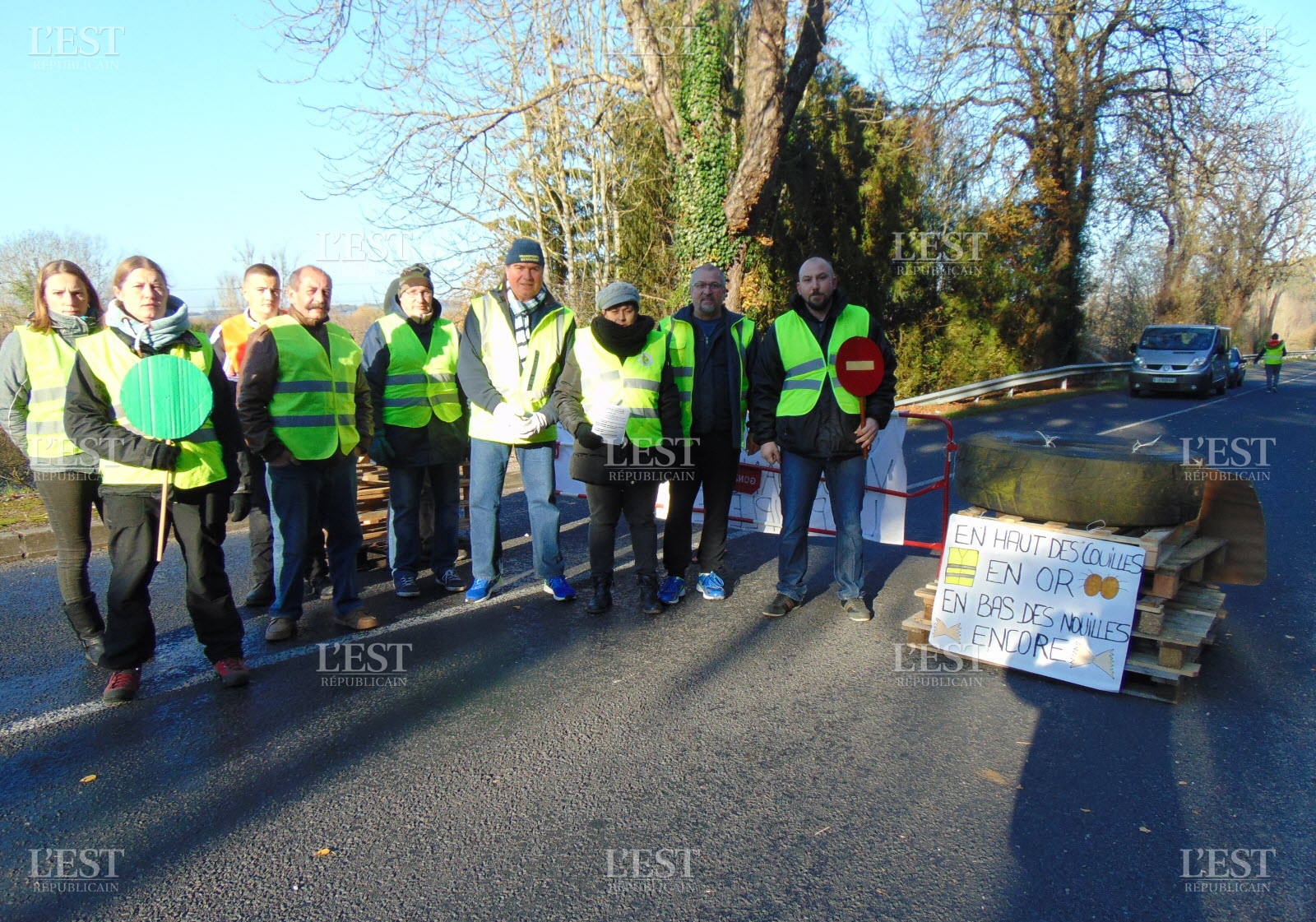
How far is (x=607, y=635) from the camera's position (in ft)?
16.8

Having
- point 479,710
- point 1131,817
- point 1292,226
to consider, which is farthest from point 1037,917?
point 1292,226

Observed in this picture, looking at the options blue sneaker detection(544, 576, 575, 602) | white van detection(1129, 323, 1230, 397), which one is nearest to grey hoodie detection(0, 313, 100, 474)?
blue sneaker detection(544, 576, 575, 602)

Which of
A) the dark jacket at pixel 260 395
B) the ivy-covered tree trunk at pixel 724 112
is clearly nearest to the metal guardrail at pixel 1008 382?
the ivy-covered tree trunk at pixel 724 112

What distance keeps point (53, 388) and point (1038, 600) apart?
526 centimetres

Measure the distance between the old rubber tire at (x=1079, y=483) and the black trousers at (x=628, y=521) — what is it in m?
1.92

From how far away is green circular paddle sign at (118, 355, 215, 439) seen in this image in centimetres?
399

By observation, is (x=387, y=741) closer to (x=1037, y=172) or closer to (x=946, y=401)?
(x=946, y=401)

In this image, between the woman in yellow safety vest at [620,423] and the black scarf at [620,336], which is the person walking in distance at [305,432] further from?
the black scarf at [620,336]

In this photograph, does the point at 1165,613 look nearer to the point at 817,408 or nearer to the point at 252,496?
the point at 817,408

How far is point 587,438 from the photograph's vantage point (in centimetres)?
527

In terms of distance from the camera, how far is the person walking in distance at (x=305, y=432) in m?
4.76

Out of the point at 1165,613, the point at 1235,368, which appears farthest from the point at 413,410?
the point at 1235,368

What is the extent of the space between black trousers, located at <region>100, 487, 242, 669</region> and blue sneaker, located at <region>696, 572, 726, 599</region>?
2849 mm

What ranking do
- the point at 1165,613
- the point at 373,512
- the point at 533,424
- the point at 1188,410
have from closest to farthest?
the point at 1165,613 → the point at 533,424 → the point at 373,512 → the point at 1188,410
